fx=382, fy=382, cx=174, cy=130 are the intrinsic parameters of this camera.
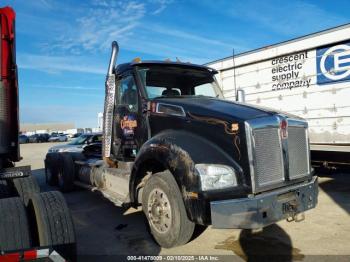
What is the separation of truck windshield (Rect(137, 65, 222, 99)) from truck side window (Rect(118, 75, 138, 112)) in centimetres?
23

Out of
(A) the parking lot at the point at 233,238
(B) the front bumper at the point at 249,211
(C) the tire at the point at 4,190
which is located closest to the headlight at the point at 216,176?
(B) the front bumper at the point at 249,211

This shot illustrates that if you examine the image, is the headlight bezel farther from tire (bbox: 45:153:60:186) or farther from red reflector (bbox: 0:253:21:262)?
tire (bbox: 45:153:60:186)

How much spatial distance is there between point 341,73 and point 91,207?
5.38 m

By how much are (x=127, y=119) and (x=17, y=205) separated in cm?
280

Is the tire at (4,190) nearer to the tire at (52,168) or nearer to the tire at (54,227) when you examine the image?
the tire at (54,227)

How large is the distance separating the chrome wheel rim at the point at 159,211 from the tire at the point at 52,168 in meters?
5.51

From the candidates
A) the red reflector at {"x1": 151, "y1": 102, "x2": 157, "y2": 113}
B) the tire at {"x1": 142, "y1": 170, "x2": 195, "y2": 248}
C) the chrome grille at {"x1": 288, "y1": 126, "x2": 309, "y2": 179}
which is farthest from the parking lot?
the red reflector at {"x1": 151, "y1": 102, "x2": 157, "y2": 113}

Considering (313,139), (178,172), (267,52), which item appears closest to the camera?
(178,172)

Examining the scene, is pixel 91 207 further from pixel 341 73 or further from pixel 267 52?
pixel 341 73

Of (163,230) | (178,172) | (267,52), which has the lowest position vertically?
(163,230)

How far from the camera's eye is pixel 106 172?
268 inches

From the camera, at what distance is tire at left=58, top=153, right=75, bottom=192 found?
9.14 metres

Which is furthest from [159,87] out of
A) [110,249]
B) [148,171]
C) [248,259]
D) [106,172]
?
[248,259]

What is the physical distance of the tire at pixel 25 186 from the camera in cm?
471
